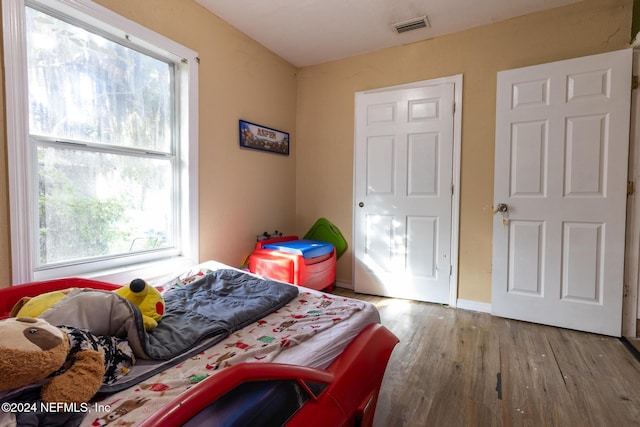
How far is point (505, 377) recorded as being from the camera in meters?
1.69

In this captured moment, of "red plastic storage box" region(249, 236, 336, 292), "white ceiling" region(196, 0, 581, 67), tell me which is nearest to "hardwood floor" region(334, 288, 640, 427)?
"red plastic storage box" region(249, 236, 336, 292)

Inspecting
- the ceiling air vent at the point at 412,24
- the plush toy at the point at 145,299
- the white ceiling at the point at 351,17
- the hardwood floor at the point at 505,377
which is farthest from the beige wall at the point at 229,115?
the hardwood floor at the point at 505,377

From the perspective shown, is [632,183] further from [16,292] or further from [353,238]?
[16,292]

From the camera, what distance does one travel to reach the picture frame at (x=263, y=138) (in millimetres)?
2756

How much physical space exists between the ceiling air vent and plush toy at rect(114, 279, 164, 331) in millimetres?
2724

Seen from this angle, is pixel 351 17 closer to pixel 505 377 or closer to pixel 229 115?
pixel 229 115

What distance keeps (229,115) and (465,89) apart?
2111 millimetres

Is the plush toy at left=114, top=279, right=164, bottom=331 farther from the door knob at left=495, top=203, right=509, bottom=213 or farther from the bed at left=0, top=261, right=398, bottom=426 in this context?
the door knob at left=495, top=203, right=509, bottom=213

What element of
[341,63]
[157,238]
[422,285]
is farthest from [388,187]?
[157,238]

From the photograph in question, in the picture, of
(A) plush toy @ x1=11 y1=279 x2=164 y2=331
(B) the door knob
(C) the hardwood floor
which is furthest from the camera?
(B) the door knob

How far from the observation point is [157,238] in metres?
2.22

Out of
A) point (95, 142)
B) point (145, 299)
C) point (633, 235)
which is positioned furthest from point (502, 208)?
point (95, 142)

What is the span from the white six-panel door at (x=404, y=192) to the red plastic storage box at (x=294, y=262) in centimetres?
53

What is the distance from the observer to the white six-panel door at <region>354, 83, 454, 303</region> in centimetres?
278
